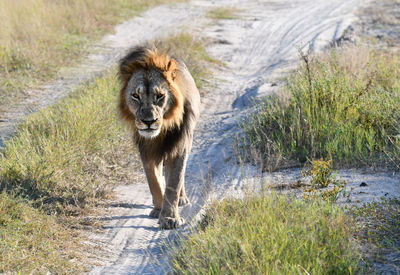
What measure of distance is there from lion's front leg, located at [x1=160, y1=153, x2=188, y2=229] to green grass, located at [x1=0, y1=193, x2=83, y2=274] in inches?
35.8

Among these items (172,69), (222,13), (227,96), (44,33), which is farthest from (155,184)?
(222,13)

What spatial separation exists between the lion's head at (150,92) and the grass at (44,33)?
14.6 ft

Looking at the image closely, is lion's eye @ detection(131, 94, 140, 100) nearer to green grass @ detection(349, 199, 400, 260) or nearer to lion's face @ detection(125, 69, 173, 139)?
lion's face @ detection(125, 69, 173, 139)

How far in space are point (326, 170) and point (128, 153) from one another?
2864 mm

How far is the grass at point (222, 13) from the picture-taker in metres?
16.8

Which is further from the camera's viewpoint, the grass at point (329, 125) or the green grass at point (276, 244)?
the grass at point (329, 125)

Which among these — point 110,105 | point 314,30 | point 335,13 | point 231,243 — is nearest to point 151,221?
point 231,243

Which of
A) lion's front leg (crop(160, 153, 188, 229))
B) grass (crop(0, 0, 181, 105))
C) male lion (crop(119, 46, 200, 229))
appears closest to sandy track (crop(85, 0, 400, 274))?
lion's front leg (crop(160, 153, 188, 229))

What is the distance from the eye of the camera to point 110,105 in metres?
7.57

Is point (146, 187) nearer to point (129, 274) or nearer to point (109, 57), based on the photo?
point (129, 274)

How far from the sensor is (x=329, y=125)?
619cm

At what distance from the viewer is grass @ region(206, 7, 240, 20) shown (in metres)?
16.8

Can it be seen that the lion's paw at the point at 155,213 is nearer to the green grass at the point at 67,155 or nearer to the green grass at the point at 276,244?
the green grass at the point at 67,155

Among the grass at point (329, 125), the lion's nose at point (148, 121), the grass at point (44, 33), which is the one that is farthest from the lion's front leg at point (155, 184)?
the grass at point (44, 33)
